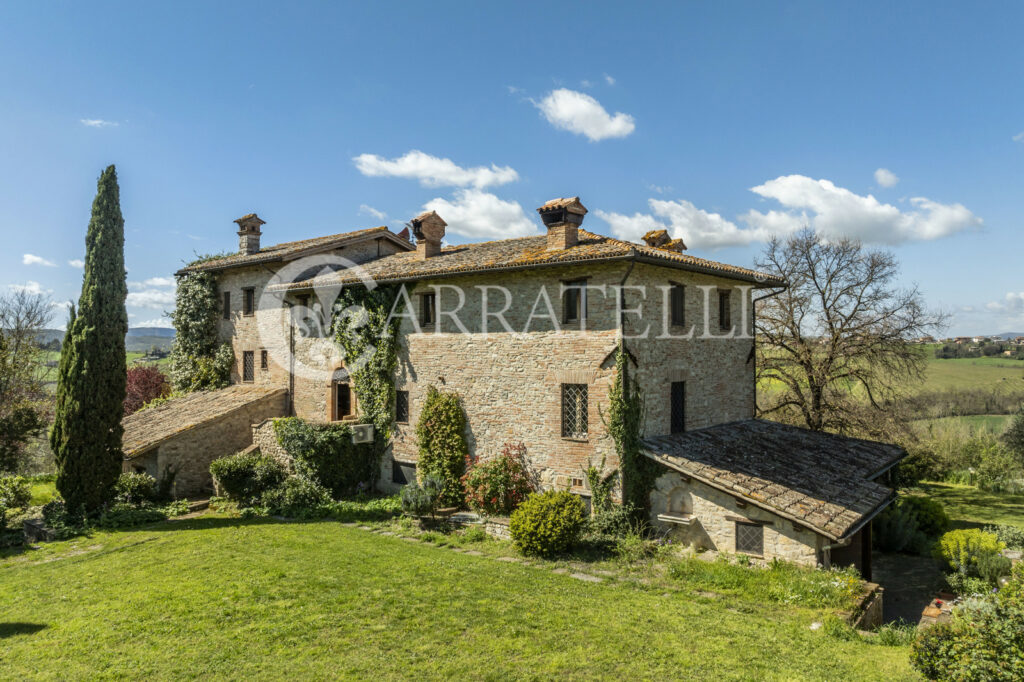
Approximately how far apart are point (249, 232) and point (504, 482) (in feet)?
60.3

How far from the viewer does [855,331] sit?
23.0m

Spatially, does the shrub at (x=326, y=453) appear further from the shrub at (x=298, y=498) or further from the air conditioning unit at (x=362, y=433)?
the shrub at (x=298, y=498)

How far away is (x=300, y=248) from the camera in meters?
22.3

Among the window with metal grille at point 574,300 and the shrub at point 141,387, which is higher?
the window with metal grille at point 574,300

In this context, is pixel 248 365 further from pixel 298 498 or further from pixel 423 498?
pixel 423 498

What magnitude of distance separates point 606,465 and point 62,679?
10.5 m

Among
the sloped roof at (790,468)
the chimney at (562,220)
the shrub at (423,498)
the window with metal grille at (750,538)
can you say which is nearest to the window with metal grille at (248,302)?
the shrub at (423,498)

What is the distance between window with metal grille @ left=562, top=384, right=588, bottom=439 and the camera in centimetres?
1447

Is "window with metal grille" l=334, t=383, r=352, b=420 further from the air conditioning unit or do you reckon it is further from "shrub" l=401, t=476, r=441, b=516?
"shrub" l=401, t=476, r=441, b=516

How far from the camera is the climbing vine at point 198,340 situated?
24.6 m

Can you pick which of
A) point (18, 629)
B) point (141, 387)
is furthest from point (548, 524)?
point (141, 387)

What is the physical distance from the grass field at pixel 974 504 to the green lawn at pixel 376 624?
16.2m

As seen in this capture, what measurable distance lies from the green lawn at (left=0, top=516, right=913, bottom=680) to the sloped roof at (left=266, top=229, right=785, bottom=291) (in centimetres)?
714

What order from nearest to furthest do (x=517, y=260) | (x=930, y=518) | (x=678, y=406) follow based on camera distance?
(x=517, y=260) → (x=678, y=406) → (x=930, y=518)
